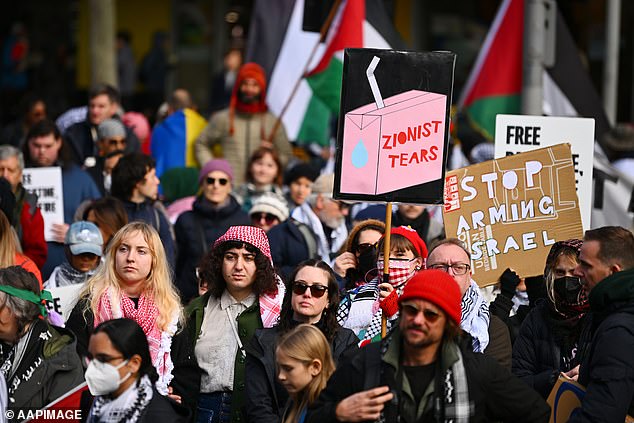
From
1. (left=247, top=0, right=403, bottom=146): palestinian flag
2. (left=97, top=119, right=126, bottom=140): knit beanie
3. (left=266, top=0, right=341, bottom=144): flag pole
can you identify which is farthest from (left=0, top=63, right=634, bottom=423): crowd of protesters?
(left=247, top=0, right=403, bottom=146): palestinian flag

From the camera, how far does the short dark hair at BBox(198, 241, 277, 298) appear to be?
7188mm

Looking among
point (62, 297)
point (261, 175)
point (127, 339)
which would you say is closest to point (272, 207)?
point (261, 175)

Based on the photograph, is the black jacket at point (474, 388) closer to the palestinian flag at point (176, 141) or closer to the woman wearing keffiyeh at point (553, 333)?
the woman wearing keffiyeh at point (553, 333)

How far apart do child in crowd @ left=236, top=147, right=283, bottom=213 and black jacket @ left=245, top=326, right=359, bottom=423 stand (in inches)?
187

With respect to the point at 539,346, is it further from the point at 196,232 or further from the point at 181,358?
the point at 196,232

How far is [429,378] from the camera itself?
5.10 m

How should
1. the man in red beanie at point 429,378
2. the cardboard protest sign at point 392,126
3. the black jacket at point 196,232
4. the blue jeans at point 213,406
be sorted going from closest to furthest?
the man in red beanie at point 429,378 < the cardboard protest sign at point 392,126 < the blue jeans at point 213,406 < the black jacket at point 196,232

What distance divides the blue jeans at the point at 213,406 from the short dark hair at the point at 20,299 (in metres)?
0.99

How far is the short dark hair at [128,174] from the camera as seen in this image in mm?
9562

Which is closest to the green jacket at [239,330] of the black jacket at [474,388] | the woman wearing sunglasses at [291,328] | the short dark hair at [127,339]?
the woman wearing sunglasses at [291,328]

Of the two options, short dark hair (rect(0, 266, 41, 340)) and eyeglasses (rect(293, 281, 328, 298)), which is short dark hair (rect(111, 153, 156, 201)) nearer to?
short dark hair (rect(0, 266, 41, 340))

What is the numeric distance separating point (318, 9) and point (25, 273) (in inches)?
269

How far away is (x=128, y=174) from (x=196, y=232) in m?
0.64

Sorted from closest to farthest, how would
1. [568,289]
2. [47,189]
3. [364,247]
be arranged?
[568,289], [364,247], [47,189]
